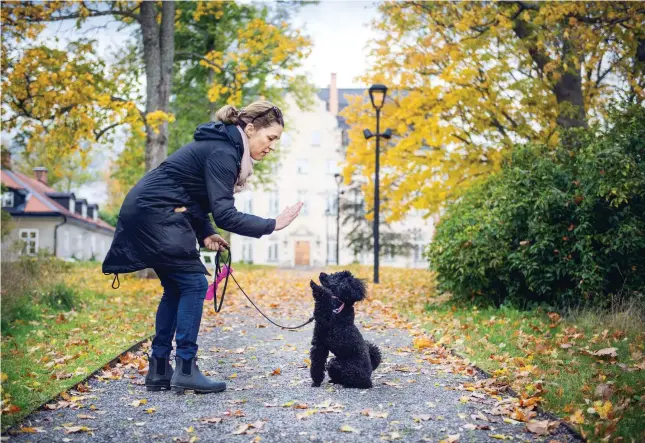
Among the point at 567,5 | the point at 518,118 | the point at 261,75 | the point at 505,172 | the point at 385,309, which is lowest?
the point at 385,309

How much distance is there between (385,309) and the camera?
10844mm

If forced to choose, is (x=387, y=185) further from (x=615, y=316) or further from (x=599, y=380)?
(x=599, y=380)

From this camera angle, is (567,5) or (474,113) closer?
(567,5)

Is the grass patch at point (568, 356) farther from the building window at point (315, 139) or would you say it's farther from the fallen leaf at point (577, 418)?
the building window at point (315, 139)

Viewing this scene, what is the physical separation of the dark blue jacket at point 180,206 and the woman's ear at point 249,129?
0.26 ft

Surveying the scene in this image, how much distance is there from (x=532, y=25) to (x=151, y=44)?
9.02m

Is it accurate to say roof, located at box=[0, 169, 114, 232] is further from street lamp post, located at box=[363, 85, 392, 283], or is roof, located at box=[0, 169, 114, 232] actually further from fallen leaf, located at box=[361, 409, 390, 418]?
fallen leaf, located at box=[361, 409, 390, 418]

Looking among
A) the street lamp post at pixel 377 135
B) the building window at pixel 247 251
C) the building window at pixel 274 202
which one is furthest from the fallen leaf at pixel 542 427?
the building window at pixel 274 202

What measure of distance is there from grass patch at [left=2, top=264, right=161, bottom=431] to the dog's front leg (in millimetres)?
1951

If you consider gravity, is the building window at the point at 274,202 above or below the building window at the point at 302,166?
below

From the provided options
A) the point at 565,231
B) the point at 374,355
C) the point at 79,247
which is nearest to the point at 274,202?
the point at 79,247

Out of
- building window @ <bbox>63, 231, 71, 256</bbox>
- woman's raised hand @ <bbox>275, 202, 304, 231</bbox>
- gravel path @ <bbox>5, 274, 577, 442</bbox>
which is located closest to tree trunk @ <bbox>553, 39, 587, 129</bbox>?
gravel path @ <bbox>5, 274, 577, 442</bbox>

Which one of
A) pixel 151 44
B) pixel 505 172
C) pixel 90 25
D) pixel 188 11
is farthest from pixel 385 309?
pixel 188 11

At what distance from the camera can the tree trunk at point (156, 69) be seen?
15828 mm
